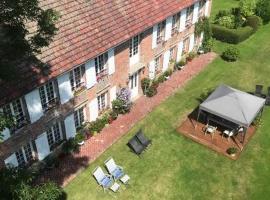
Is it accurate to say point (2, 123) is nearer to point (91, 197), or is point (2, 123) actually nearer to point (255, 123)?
point (91, 197)

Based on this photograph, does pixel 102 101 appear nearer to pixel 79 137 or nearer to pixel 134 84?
pixel 79 137

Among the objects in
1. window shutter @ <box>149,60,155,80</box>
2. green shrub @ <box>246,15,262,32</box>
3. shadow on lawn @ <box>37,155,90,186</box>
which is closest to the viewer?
shadow on lawn @ <box>37,155,90,186</box>

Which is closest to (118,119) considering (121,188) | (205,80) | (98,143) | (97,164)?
(98,143)

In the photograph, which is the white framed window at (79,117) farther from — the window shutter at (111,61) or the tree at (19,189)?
the tree at (19,189)

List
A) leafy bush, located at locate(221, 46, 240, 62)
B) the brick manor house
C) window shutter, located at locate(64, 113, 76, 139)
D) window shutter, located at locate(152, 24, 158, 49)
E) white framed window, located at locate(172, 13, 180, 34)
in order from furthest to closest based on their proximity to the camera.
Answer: leafy bush, located at locate(221, 46, 240, 62)
white framed window, located at locate(172, 13, 180, 34)
window shutter, located at locate(152, 24, 158, 49)
window shutter, located at locate(64, 113, 76, 139)
the brick manor house

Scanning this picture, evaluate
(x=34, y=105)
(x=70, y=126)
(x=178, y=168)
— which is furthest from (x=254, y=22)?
(x=34, y=105)

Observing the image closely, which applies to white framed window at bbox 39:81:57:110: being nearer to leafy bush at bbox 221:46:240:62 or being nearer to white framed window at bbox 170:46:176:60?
white framed window at bbox 170:46:176:60

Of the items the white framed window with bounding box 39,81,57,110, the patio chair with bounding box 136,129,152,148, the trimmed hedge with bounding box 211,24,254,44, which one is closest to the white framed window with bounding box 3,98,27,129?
the white framed window with bounding box 39,81,57,110
